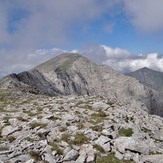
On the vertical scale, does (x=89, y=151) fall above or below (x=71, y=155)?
below

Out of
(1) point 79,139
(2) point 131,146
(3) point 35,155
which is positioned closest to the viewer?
(3) point 35,155

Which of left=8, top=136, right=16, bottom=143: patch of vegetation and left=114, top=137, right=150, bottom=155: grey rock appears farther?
left=114, top=137, right=150, bottom=155: grey rock

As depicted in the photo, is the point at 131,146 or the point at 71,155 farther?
the point at 131,146

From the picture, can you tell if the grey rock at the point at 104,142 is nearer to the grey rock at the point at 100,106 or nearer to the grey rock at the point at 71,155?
the grey rock at the point at 71,155

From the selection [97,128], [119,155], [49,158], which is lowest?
[119,155]

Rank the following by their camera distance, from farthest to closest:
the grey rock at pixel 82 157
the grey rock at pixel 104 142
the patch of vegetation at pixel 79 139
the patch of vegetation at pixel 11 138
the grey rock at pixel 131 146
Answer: the patch of vegetation at pixel 79 139 → the grey rock at pixel 131 146 → the grey rock at pixel 104 142 → the patch of vegetation at pixel 11 138 → the grey rock at pixel 82 157

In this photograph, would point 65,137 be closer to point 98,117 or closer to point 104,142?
point 104,142

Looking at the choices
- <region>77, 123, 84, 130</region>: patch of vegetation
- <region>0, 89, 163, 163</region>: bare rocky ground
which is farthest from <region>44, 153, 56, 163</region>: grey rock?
<region>77, 123, 84, 130</region>: patch of vegetation

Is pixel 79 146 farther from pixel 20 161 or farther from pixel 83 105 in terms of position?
pixel 83 105

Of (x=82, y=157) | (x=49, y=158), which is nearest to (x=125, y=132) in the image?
(x=82, y=157)

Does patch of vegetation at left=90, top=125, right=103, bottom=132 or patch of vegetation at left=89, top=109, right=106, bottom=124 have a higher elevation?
patch of vegetation at left=89, top=109, right=106, bottom=124

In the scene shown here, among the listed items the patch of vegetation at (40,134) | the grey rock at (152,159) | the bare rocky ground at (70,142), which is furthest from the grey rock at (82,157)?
the grey rock at (152,159)

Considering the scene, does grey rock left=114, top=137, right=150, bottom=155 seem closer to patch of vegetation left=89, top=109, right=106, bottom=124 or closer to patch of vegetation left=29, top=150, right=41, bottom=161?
patch of vegetation left=89, top=109, right=106, bottom=124

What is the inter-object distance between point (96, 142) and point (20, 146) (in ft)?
19.7
